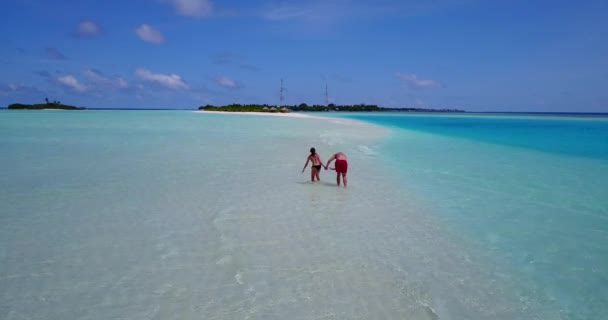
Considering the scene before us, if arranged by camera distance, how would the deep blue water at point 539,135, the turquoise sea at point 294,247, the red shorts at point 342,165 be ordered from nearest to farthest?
the turquoise sea at point 294,247 < the red shorts at point 342,165 < the deep blue water at point 539,135

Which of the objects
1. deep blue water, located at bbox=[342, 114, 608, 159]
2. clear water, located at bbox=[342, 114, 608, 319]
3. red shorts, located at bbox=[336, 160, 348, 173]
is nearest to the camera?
clear water, located at bbox=[342, 114, 608, 319]

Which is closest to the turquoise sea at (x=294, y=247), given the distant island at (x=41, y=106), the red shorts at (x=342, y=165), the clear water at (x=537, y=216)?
the clear water at (x=537, y=216)

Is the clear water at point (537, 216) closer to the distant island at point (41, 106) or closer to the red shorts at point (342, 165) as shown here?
the red shorts at point (342, 165)

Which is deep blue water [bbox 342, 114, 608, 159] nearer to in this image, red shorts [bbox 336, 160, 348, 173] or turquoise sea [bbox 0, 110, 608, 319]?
turquoise sea [bbox 0, 110, 608, 319]

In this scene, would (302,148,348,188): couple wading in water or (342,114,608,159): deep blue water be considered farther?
(342,114,608,159): deep blue water

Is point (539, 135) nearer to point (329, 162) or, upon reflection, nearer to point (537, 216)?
point (537, 216)

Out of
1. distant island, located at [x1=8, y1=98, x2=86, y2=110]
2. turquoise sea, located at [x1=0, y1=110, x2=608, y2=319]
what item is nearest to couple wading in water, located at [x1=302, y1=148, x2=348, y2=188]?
turquoise sea, located at [x1=0, y1=110, x2=608, y2=319]

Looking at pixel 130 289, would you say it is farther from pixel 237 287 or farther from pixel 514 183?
pixel 514 183

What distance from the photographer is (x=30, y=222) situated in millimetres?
6152

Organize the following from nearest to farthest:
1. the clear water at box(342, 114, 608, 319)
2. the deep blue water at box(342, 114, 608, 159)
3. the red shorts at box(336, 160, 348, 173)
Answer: the clear water at box(342, 114, 608, 319) < the red shorts at box(336, 160, 348, 173) < the deep blue water at box(342, 114, 608, 159)

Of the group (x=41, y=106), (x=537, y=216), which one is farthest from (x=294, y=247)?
(x=41, y=106)

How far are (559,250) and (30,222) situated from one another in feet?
24.9

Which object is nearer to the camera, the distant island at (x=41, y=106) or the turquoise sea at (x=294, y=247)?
the turquoise sea at (x=294, y=247)

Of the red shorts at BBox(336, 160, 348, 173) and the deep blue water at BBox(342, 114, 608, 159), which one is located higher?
the red shorts at BBox(336, 160, 348, 173)
